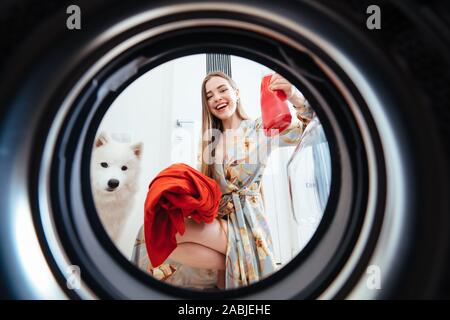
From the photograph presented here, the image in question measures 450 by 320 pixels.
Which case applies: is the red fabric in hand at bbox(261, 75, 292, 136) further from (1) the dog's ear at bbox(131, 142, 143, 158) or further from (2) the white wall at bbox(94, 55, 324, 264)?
(1) the dog's ear at bbox(131, 142, 143, 158)

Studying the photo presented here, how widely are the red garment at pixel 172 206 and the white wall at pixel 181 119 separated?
0.57 m

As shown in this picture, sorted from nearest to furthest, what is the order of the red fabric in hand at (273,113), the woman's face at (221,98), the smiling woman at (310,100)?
the smiling woman at (310,100) < the red fabric in hand at (273,113) < the woman's face at (221,98)

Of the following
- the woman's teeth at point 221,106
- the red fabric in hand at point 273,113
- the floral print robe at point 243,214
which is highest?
the woman's teeth at point 221,106

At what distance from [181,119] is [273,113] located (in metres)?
0.75

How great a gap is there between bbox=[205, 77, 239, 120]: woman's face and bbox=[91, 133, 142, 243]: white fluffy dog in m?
0.45

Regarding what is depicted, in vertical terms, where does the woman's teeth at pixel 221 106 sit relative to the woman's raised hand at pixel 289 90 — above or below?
above

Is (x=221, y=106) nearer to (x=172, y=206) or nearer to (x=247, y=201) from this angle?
(x=247, y=201)

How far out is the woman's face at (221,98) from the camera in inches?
62.1

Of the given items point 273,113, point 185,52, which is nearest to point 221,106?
point 273,113

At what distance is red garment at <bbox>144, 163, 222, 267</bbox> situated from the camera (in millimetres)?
1229

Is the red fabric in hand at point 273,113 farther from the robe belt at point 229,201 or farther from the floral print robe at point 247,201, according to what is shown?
the robe belt at point 229,201

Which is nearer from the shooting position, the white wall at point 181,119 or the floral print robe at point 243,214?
the floral print robe at point 243,214

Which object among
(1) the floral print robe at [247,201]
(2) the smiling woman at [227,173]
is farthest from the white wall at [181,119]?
(1) the floral print robe at [247,201]

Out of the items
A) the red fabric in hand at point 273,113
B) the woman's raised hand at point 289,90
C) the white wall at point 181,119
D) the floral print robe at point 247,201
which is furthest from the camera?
the white wall at point 181,119
